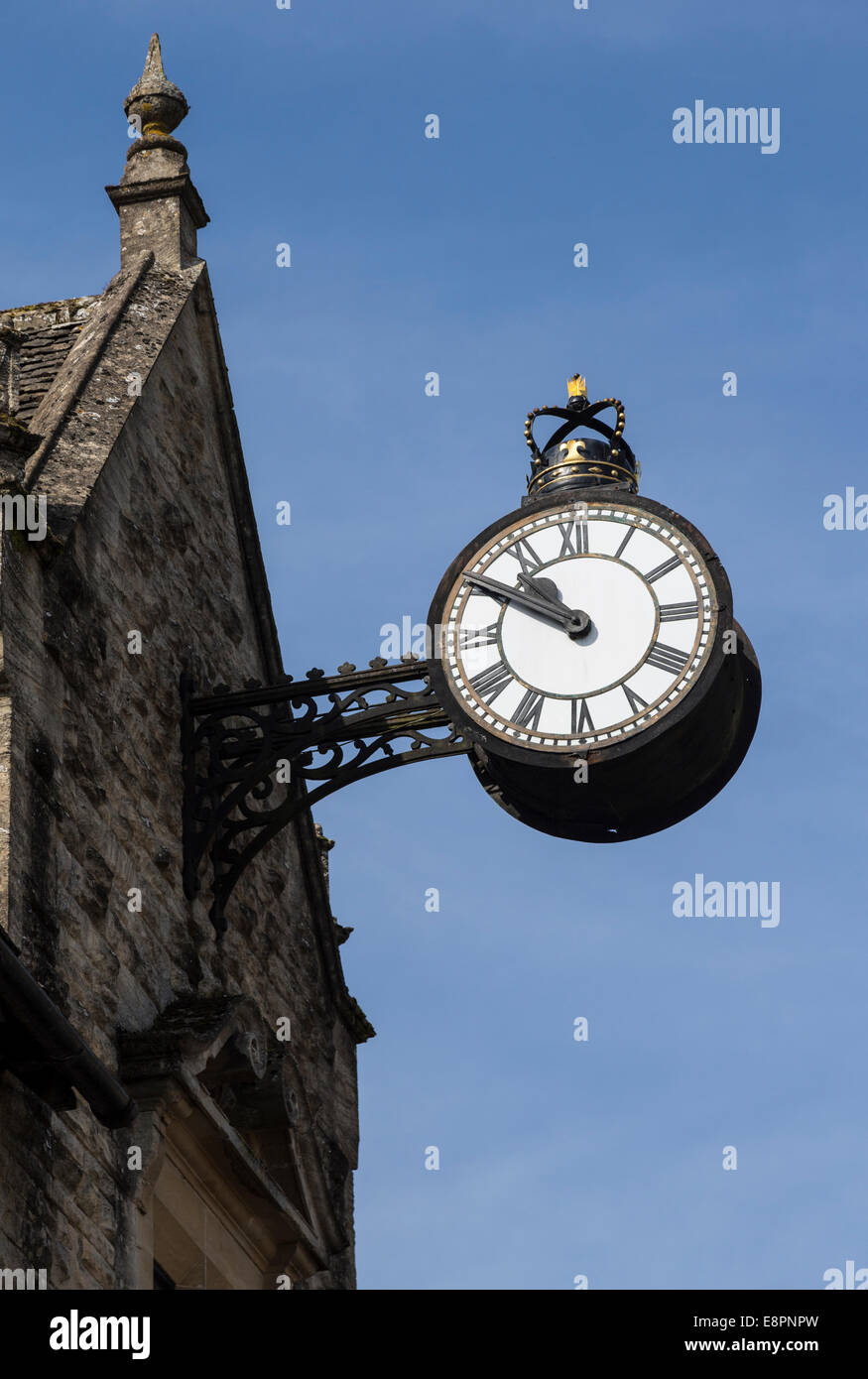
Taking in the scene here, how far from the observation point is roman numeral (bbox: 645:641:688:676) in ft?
33.3

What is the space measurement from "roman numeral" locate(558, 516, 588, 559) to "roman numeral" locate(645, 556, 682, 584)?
31 centimetres

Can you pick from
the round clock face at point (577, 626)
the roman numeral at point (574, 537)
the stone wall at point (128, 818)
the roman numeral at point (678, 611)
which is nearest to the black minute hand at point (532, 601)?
the round clock face at point (577, 626)

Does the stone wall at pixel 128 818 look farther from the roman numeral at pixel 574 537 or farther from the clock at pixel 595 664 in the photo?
the roman numeral at pixel 574 537

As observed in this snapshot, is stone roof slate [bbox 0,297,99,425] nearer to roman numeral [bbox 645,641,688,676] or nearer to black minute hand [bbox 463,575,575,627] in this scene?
black minute hand [bbox 463,575,575,627]

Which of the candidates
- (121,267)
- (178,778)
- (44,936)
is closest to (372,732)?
(178,778)

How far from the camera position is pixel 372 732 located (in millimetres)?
10539

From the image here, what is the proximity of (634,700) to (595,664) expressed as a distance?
29 cm

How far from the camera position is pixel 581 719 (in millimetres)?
10109

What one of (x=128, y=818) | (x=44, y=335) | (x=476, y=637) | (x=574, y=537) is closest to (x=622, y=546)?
(x=574, y=537)

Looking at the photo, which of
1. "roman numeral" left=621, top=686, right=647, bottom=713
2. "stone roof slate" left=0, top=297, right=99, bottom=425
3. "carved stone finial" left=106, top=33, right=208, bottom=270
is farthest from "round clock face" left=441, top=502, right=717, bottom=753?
"carved stone finial" left=106, top=33, right=208, bottom=270
